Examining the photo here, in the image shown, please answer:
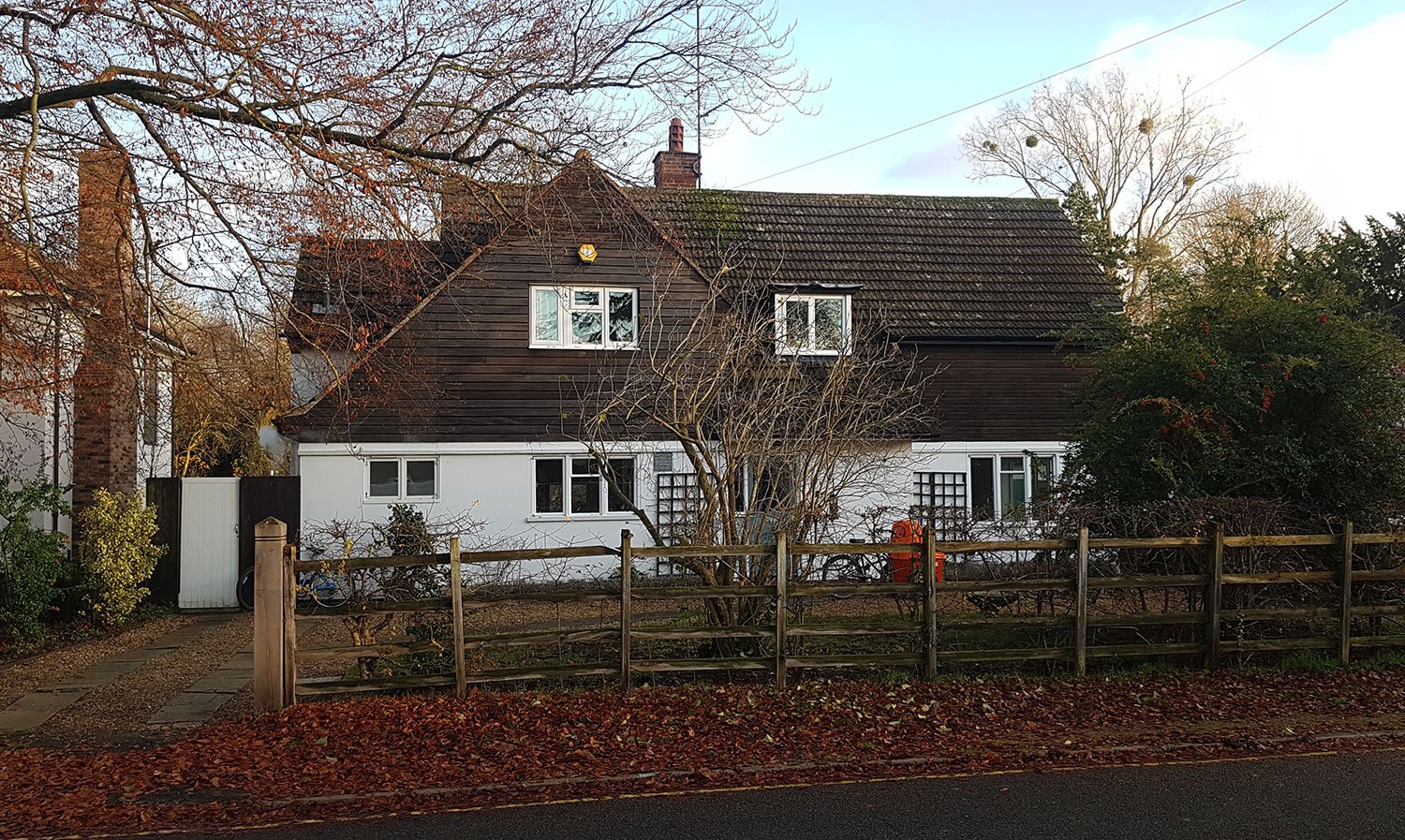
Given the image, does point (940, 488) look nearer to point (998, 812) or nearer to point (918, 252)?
point (918, 252)

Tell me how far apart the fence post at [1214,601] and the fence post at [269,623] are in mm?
8489

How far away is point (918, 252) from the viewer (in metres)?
25.0

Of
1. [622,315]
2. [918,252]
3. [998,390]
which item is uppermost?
[918,252]

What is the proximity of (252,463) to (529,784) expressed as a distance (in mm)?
28607

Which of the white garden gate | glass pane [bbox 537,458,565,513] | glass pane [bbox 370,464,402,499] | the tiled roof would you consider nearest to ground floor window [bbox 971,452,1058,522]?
the tiled roof

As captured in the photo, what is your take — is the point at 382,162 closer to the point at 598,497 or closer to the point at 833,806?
the point at 833,806

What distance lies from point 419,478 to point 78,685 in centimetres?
886

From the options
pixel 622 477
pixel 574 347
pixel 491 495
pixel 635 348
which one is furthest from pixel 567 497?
pixel 635 348

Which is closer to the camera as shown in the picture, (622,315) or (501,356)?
(501,356)

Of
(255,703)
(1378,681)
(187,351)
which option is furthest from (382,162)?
(1378,681)

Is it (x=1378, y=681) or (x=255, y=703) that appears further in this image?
(x=1378, y=681)

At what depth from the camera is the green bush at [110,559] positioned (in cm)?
1531

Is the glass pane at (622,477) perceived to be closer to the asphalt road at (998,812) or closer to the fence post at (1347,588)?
the fence post at (1347,588)

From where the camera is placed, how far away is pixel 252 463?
1325 inches
